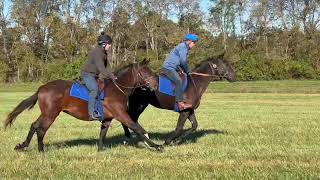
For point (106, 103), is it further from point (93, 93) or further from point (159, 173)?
point (159, 173)

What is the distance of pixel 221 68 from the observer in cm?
1549

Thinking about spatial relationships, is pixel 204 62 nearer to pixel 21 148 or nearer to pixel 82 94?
pixel 82 94

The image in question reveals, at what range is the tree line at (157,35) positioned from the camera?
80250 mm

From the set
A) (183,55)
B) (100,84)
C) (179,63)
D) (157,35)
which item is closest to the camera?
(100,84)

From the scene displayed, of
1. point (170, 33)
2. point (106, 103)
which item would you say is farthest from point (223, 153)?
point (170, 33)

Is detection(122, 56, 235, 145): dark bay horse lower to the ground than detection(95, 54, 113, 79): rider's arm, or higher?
lower

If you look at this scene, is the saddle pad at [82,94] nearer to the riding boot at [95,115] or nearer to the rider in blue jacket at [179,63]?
the riding boot at [95,115]

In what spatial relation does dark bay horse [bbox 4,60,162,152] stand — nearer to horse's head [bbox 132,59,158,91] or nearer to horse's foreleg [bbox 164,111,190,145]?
horse's head [bbox 132,59,158,91]

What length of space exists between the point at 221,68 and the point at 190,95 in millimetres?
1572

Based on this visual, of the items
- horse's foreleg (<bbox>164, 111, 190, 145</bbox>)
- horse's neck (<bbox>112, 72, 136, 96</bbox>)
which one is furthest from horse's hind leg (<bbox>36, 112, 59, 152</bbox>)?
horse's foreleg (<bbox>164, 111, 190, 145</bbox>)

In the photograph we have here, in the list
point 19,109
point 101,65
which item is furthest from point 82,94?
point 19,109

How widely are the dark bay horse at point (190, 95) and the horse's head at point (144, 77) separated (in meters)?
1.20

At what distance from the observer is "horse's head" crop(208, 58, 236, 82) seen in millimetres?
15383

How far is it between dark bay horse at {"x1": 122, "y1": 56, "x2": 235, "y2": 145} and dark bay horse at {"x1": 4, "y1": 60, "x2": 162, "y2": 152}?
1319 millimetres
